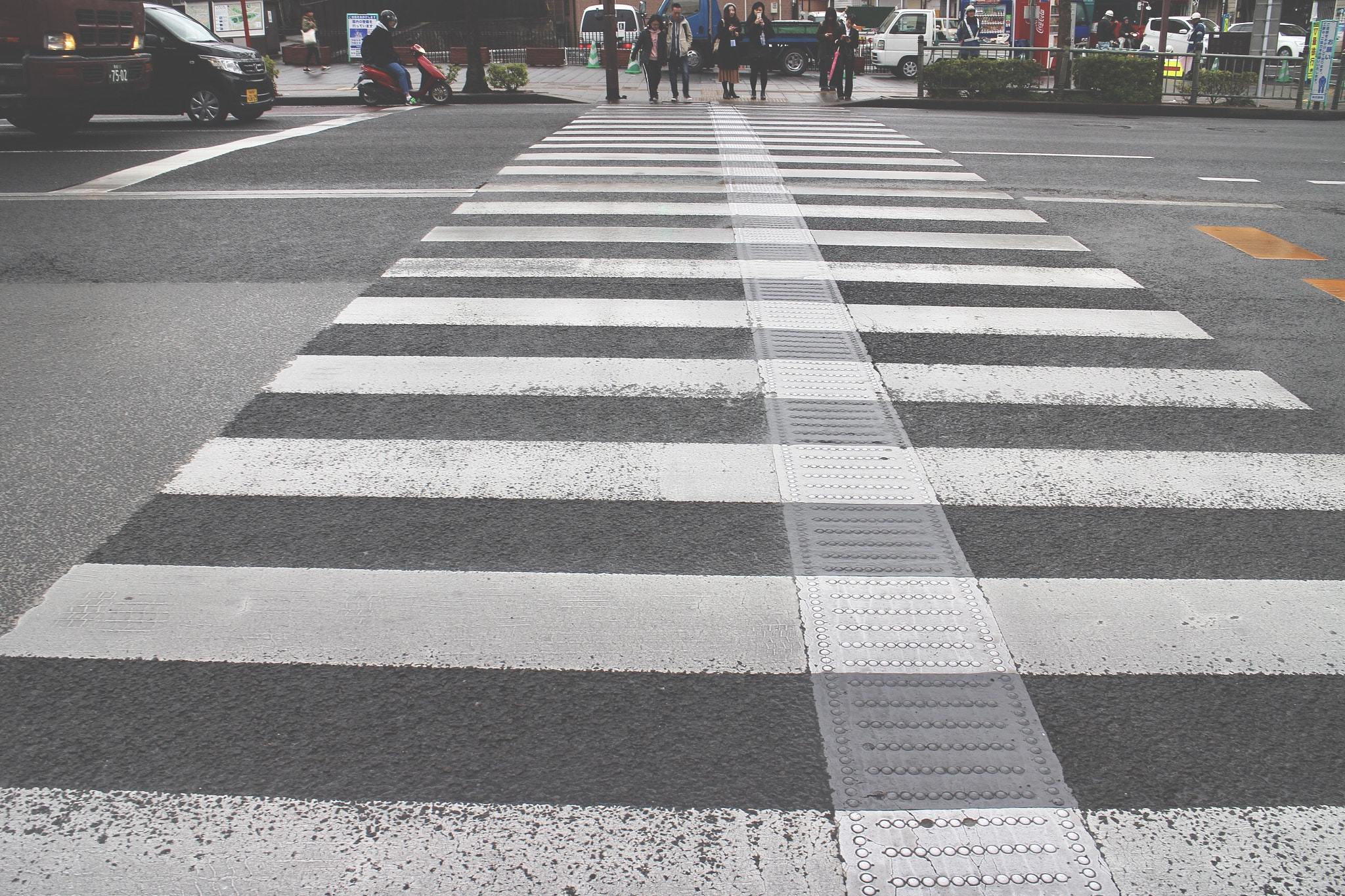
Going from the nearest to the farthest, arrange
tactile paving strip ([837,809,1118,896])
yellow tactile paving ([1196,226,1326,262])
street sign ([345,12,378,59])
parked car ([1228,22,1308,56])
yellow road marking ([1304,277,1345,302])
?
1. tactile paving strip ([837,809,1118,896])
2. yellow road marking ([1304,277,1345,302])
3. yellow tactile paving ([1196,226,1326,262])
4. street sign ([345,12,378,59])
5. parked car ([1228,22,1308,56])

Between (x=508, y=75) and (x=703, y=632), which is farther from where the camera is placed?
(x=508, y=75)

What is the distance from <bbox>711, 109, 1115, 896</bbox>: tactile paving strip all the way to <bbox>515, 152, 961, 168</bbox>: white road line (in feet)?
26.5

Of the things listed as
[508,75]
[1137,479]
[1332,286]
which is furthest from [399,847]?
[508,75]

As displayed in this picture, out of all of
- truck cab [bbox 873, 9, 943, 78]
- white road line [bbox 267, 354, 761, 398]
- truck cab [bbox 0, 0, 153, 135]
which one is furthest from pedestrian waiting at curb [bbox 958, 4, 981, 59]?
white road line [bbox 267, 354, 761, 398]

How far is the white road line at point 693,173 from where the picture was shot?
37.1 ft

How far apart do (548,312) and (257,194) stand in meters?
5.31

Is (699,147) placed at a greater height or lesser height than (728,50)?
lesser

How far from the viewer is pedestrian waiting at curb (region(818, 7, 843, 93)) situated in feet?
75.3

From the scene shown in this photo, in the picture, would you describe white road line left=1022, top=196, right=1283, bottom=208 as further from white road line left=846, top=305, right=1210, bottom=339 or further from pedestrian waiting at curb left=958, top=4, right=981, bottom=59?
pedestrian waiting at curb left=958, top=4, right=981, bottom=59

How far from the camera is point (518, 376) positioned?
17.3 ft

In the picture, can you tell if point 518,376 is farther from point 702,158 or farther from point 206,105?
point 206,105

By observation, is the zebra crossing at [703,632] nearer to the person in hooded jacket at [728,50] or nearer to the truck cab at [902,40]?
the person in hooded jacket at [728,50]

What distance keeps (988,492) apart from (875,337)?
6.62ft

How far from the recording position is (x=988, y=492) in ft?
13.3
